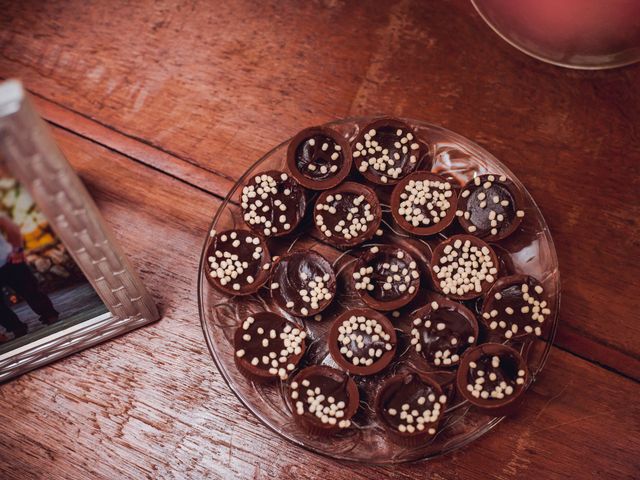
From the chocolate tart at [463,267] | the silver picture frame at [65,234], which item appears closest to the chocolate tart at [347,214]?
the chocolate tart at [463,267]

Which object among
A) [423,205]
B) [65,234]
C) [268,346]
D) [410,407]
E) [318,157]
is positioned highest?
[65,234]

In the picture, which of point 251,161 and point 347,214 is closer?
point 347,214

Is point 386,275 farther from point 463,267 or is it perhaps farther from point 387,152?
point 387,152

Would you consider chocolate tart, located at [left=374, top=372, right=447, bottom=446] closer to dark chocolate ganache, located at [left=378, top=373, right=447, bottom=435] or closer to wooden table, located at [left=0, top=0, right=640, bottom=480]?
dark chocolate ganache, located at [left=378, top=373, right=447, bottom=435]

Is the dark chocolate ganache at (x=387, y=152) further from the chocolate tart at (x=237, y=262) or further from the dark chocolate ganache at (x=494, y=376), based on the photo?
the dark chocolate ganache at (x=494, y=376)

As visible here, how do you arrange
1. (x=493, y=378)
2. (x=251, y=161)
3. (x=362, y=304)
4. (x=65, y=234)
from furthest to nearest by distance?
(x=251, y=161), (x=362, y=304), (x=493, y=378), (x=65, y=234)

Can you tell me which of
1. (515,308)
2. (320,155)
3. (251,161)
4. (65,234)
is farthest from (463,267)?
(65,234)
